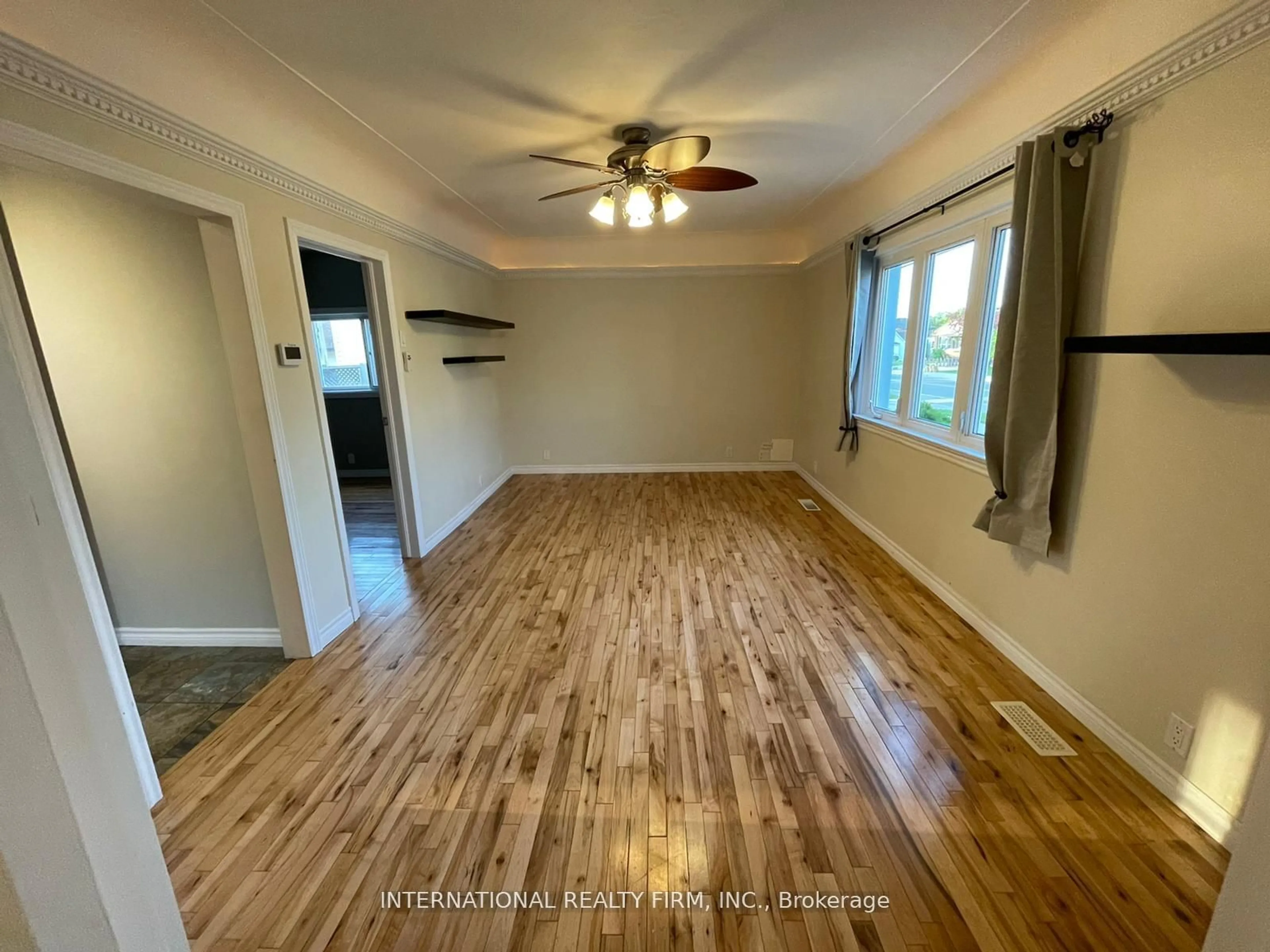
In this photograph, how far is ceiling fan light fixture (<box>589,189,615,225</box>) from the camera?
2891 mm

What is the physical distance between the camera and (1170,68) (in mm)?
1571

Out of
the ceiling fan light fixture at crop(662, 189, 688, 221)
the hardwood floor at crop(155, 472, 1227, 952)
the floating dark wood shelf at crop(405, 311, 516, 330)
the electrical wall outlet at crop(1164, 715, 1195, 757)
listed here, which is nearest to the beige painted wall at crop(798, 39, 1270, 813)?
the electrical wall outlet at crop(1164, 715, 1195, 757)

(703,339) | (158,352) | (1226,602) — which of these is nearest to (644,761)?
(1226,602)

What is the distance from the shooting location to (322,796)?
176 centimetres

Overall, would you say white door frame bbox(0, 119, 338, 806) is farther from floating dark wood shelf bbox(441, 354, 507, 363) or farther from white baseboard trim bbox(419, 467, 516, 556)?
floating dark wood shelf bbox(441, 354, 507, 363)

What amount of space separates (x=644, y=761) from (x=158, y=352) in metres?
2.79

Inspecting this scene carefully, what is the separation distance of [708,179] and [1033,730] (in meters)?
2.91

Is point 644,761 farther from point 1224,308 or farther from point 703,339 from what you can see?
point 703,339

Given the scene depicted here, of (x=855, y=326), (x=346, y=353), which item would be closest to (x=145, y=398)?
(x=346, y=353)

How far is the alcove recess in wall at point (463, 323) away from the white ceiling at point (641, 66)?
97 cm

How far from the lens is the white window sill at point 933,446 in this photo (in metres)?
2.62

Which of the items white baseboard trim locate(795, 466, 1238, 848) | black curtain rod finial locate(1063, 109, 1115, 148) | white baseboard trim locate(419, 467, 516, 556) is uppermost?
black curtain rod finial locate(1063, 109, 1115, 148)

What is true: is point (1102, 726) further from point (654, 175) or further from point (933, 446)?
point (654, 175)

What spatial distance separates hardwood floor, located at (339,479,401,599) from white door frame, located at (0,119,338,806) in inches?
34.5
